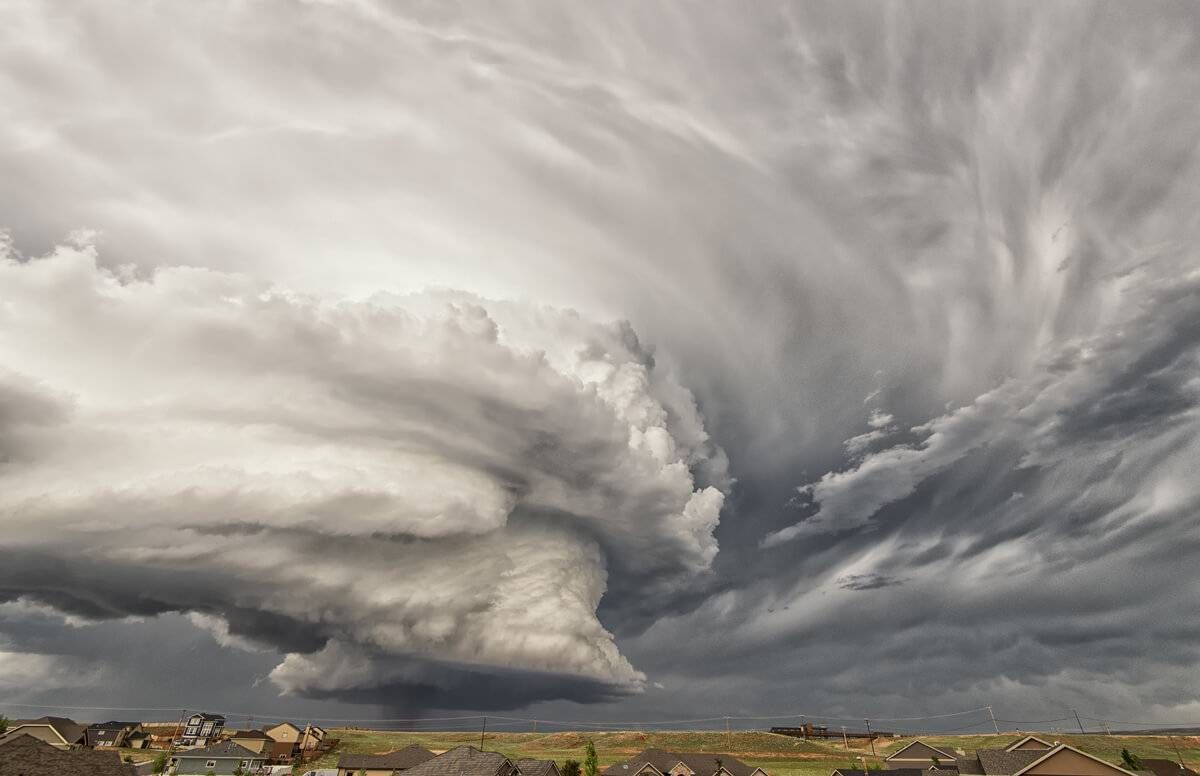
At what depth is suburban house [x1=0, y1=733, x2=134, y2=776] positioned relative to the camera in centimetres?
6084

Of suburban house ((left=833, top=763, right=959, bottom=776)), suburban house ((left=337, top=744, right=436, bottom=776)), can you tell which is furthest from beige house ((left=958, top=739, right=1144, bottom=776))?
suburban house ((left=337, top=744, right=436, bottom=776))

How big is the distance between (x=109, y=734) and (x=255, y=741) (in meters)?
48.7

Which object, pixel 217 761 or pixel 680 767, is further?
pixel 217 761

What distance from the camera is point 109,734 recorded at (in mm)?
162500

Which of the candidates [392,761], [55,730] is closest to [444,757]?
[392,761]

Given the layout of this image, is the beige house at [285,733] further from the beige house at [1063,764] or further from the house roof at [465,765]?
the beige house at [1063,764]

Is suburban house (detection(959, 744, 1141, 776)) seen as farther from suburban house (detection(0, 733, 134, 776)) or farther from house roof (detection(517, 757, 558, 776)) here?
suburban house (detection(0, 733, 134, 776))

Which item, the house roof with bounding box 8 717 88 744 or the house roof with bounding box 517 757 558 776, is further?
the house roof with bounding box 8 717 88 744

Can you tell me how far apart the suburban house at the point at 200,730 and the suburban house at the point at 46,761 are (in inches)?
4948

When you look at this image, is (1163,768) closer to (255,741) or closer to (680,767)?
(680,767)

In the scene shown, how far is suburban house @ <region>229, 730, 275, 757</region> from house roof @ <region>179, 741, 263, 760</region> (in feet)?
7.50

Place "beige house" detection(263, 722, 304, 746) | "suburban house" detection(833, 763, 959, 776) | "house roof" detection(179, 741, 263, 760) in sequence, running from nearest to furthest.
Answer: "suburban house" detection(833, 763, 959, 776), "house roof" detection(179, 741, 263, 760), "beige house" detection(263, 722, 304, 746)

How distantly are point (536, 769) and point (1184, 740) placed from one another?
228434 millimetres

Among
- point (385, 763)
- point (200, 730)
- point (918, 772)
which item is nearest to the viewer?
point (918, 772)
